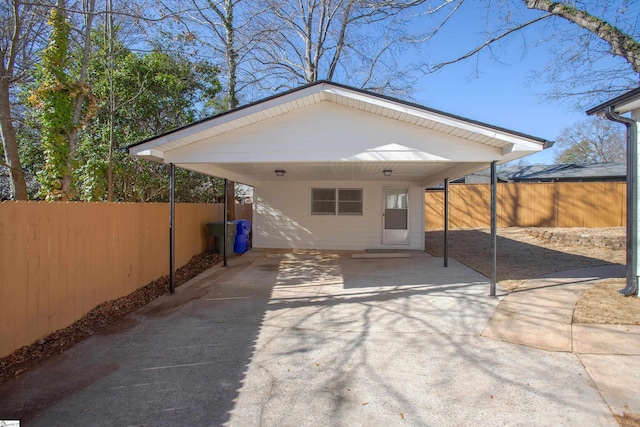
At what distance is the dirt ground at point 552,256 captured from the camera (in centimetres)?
469

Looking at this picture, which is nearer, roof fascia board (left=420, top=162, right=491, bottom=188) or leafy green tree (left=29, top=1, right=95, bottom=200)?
leafy green tree (left=29, top=1, right=95, bottom=200)

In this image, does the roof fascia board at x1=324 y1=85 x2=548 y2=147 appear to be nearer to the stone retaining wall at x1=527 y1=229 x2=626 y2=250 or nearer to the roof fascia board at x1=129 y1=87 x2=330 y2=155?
the roof fascia board at x1=129 y1=87 x2=330 y2=155

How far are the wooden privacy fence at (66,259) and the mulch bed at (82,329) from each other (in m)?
0.08

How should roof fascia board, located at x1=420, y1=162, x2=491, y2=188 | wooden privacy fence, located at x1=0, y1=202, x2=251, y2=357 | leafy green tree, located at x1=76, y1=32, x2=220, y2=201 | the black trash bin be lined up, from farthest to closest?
the black trash bin < leafy green tree, located at x1=76, y1=32, x2=220, y2=201 < roof fascia board, located at x1=420, y1=162, x2=491, y2=188 < wooden privacy fence, located at x1=0, y1=202, x2=251, y2=357

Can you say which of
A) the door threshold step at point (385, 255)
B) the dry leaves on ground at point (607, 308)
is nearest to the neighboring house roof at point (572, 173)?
the door threshold step at point (385, 255)

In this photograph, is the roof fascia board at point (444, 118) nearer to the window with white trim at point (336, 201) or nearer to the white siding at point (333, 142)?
the white siding at point (333, 142)

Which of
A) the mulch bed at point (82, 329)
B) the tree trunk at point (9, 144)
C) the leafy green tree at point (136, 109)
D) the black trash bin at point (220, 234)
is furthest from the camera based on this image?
the black trash bin at point (220, 234)

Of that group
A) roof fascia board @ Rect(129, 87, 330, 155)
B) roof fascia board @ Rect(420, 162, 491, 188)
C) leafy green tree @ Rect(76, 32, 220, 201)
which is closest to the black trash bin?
leafy green tree @ Rect(76, 32, 220, 201)

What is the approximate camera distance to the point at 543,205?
14773mm

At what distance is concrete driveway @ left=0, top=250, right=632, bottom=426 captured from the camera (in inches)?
102

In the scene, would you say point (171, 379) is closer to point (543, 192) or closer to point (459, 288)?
point (459, 288)

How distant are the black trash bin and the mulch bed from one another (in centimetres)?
231

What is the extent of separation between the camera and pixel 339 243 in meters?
11.1

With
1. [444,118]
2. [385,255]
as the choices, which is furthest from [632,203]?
[385,255]
